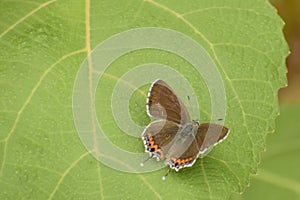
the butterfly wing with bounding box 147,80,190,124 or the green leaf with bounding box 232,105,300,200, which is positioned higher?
the butterfly wing with bounding box 147,80,190,124

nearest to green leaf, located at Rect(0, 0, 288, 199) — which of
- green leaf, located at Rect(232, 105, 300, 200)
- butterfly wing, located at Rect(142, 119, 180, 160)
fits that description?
butterfly wing, located at Rect(142, 119, 180, 160)

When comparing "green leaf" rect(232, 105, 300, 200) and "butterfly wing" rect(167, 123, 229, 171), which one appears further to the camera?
"green leaf" rect(232, 105, 300, 200)

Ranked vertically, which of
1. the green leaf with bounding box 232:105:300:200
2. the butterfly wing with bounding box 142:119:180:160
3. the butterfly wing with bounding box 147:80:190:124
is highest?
the butterfly wing with bounding box 147:80:190:124

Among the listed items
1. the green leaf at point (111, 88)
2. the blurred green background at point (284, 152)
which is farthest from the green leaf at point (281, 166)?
the green leaf at point (111, 88)

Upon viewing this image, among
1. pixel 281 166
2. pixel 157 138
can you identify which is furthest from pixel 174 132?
pixel 281 166

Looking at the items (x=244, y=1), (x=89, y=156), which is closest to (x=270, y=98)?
(x=244, y=1)

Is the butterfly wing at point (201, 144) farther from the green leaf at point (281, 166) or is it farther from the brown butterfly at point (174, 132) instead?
the green leaf at point (281, 166)

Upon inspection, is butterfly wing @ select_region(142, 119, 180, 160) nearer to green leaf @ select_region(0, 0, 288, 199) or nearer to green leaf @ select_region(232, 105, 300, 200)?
green leaf @ select_region(0, 0, 288, 199)

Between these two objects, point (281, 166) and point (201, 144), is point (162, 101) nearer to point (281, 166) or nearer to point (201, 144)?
point (201, 144)
